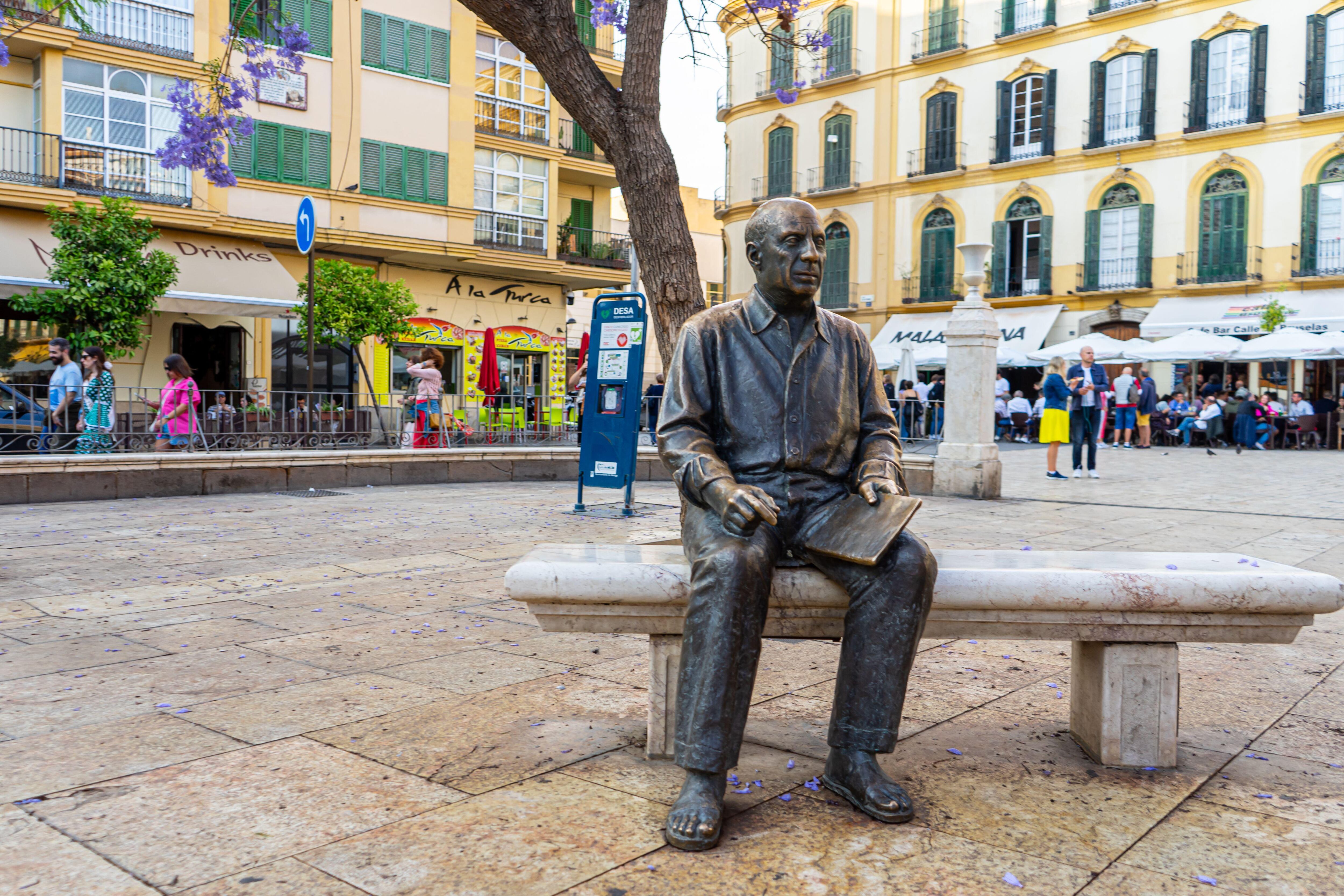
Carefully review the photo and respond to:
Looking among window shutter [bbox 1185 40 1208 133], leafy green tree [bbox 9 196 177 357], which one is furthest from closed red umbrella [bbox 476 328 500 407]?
window shutter [bbox 1185 40 1208 133]

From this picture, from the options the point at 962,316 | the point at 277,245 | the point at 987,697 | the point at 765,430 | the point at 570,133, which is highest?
the point at 570,133

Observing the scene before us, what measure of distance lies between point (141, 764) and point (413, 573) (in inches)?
126

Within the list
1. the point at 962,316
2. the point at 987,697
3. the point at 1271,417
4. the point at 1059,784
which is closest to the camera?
the point at 1059,784

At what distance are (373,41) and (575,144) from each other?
24.0 ft

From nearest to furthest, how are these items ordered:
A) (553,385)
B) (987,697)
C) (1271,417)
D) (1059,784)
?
(1059,784)
(987,697)
(1271,417)
(553,385)

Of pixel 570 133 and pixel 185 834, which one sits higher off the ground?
pixel 570 133

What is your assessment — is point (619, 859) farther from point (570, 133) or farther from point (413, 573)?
point (570, 133)

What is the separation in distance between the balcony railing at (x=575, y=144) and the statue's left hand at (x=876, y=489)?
27.5 m

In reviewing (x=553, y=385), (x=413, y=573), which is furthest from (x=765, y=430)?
(x=553, y=385)

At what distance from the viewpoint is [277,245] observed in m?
23.2

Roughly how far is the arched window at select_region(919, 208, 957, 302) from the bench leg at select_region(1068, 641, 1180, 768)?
1206 inches

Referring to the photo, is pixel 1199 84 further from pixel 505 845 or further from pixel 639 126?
pixel 505 845

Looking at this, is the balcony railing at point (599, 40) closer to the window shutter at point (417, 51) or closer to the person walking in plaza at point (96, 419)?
the window shutter at point (417, 51)

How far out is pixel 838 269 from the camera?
116 ft
